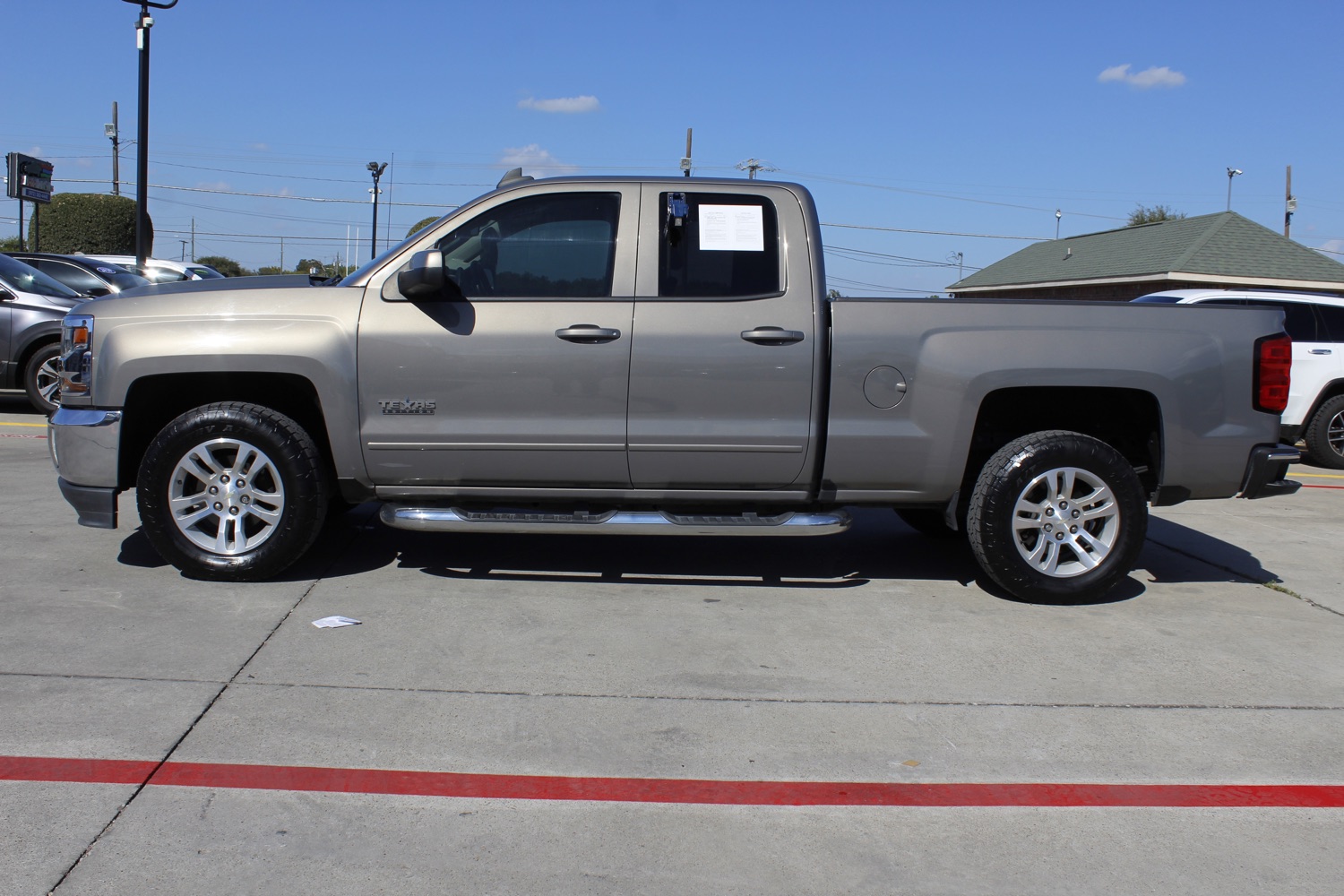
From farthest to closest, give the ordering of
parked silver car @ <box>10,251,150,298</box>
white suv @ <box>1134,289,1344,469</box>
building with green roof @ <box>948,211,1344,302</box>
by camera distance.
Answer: building with green roof @ <box>948,211,1344,302</box>
parked silver car @ <box>10,251,150,298</box>
white suv @ <box>1134,289,1344,469</box>

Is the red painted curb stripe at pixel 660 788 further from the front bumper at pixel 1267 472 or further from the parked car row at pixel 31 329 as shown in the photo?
the parked car row at pixel 31 329

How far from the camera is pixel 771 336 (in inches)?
208

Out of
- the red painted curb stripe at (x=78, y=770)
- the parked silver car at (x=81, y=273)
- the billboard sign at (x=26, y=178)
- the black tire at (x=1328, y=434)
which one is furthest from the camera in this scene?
the billboard sign at (x=26, y=178)

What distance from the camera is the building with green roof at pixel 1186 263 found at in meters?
28.6

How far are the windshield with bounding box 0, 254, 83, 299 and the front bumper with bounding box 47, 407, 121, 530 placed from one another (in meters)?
7.23

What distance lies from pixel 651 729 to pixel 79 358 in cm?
349

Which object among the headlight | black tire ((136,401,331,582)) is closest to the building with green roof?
black tire ((136,401,331,582))

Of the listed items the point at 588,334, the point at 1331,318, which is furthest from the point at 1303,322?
the point at 588,334

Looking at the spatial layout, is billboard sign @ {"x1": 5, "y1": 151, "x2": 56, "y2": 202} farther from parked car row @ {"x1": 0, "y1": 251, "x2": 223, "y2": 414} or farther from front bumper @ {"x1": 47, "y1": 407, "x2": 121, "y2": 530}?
front bumper @ {"x1": 47, "y1": 407, "x2": 121, "y2": 530}

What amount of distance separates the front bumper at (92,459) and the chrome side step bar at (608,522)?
1.32 metres

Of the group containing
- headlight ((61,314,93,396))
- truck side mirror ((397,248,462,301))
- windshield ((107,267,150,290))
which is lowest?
headlight ((61,314,93,396))

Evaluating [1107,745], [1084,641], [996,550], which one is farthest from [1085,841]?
[996,550]

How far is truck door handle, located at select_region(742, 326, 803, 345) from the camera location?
5.29 m

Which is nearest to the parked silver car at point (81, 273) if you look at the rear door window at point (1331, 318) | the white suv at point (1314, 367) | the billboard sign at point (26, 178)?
the billboard sign at point (26, 178)
